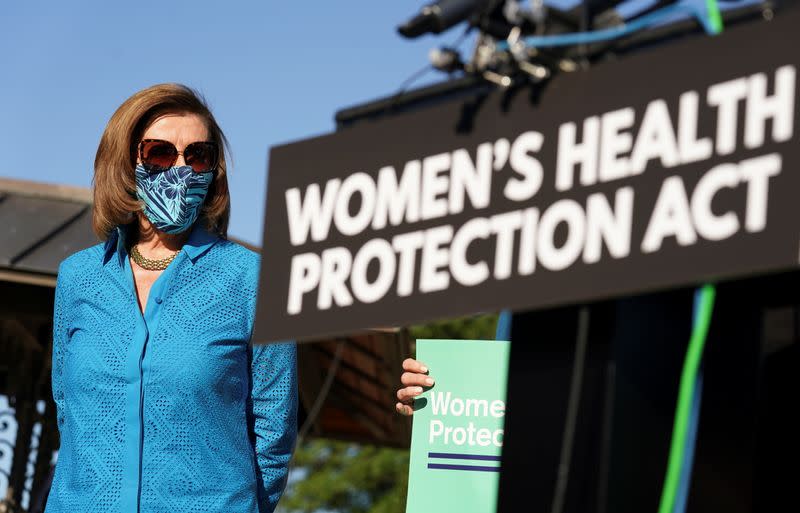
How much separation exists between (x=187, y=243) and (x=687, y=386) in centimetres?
218

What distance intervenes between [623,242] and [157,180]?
6.90ft

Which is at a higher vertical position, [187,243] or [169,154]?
[169,154]

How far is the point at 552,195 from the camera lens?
6.06 ft

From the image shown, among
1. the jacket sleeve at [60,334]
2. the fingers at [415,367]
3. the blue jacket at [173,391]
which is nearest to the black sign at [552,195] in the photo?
the blue jacket at [173,391]

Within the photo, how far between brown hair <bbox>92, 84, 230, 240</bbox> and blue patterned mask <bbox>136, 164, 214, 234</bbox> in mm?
63

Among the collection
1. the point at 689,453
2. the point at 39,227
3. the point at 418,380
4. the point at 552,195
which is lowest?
the point at 689,453

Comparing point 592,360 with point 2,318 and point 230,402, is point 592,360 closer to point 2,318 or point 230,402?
point 230,402

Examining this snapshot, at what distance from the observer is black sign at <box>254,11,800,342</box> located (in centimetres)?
168

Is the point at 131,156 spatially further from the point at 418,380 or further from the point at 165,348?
the point at 418,380

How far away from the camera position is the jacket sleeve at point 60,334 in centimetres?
380

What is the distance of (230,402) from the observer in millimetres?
3590

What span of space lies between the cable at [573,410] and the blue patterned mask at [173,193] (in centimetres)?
192

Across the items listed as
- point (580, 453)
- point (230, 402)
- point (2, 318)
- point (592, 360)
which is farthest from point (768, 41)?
point (2, 318)

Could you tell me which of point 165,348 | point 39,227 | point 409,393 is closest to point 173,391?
point 165,348
